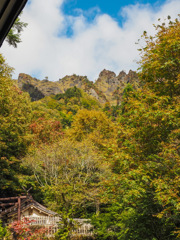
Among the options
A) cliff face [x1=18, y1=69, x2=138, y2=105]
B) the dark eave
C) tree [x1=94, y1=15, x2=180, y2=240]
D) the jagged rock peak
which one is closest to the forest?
tree [x1=94, y1=15, x2=180, y2=240]

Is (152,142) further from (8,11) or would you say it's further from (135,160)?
(8,11)

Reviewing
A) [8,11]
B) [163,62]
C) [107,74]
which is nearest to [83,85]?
[107,74]

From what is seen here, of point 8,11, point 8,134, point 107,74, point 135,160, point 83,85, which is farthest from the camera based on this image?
point 107,74

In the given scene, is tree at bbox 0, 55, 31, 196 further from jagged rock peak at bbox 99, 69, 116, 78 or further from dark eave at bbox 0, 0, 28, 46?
jagged rock peak at bbox 99, 69, 116, 78

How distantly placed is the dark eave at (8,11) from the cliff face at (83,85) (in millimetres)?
105678

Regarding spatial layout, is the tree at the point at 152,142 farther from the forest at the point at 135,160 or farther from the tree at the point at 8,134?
the tree at the point at 8,134

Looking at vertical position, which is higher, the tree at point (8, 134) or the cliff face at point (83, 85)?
the cliff face at point (83, 85)

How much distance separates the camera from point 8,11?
2.92 feet

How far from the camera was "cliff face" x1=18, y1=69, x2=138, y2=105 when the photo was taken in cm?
11333

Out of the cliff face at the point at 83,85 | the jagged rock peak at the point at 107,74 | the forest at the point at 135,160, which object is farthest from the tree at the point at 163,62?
the jagged rock peak at the point at 107,74

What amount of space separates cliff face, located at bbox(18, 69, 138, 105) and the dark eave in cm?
10568

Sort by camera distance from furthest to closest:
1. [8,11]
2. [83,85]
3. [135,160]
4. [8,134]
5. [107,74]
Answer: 1. [107,74]
2. [83,85]
3. [8,134]
4. [135,160]
5. [8,11]

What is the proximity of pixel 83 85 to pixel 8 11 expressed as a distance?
398 feet

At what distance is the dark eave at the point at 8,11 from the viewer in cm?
85
